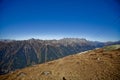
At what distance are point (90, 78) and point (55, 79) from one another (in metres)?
6.12

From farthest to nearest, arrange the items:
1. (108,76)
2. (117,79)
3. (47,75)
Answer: (47,75), (108,76), (117,79)

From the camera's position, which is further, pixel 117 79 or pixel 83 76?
pixel 83 76

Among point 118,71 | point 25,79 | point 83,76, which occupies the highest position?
point 118,71

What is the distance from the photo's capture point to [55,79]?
19047 mm

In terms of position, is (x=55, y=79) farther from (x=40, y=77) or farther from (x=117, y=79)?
(x=117, y=79)

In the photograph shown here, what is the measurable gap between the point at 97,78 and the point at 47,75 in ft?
31.5

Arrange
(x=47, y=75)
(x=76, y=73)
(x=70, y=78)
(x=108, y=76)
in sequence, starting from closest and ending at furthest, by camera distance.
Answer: (x=108, y=76) < (x=70, y=78) < (x=76, y=73) < (x=47, y=75)

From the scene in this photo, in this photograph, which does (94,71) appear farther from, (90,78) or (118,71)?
(118,71)

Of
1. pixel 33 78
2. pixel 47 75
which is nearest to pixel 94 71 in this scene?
pixel 47 75

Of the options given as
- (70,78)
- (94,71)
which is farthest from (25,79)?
(94,71)

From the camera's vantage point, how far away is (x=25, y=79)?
20578 millimetres

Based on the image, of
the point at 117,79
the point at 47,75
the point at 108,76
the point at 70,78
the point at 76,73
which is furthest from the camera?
the point at 47,75

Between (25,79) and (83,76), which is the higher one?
(83,76)

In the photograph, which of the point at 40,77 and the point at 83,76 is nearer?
the point at 83,76
